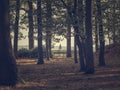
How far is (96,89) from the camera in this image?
1586 centimetres

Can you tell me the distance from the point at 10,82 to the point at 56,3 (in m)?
10.9

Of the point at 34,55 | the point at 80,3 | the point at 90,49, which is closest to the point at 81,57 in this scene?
the point at 90,49

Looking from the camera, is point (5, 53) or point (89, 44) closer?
point (5, 53)

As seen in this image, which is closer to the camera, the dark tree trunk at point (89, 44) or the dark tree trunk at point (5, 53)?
the dark tree trunk at point (5, 53)

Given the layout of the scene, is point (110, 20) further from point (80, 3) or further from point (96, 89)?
point (96, 89)

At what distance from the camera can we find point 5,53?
1759 cm

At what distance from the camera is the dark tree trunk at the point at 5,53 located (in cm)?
1730

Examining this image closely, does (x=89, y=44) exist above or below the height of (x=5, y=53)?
above

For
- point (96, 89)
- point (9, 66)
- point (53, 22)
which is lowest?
point (96, 89)

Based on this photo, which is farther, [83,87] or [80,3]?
[80,3]

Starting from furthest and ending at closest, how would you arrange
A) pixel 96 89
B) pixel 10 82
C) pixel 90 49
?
pixel 90 49 < pixel 10 82 < pixel 96 89

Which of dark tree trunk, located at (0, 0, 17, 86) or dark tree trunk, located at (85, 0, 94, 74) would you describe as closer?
dark tree trunk, located at (0, 0, 17, 86)

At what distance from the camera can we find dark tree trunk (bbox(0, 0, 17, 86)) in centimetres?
1730

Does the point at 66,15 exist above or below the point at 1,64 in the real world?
above
